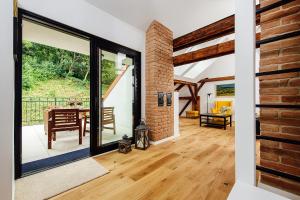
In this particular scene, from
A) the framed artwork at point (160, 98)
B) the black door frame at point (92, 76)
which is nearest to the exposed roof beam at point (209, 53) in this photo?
the framed artwork at point (160, 98)

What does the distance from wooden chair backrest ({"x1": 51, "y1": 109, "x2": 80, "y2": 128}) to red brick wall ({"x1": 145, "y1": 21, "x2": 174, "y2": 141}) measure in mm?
1532

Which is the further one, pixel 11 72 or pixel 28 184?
pixel 28 184

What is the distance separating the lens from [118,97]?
12.1 ft

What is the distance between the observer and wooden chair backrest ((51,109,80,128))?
2830mm

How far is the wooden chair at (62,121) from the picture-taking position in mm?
2812

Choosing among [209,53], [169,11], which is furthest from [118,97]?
[209,53]

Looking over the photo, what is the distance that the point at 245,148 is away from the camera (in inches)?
33.3

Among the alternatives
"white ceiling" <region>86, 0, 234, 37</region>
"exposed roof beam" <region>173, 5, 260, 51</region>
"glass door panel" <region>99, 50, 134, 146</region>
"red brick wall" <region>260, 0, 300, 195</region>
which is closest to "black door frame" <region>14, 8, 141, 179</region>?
"glass door panel" <region>99, 50, 134, 146</region>

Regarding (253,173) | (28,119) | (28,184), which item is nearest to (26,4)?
(28,184)

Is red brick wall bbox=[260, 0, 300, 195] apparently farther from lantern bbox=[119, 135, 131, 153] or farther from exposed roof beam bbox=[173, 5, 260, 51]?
lantern bbox=[119, 135, 131, 153]

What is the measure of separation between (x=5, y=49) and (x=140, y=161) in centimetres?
210

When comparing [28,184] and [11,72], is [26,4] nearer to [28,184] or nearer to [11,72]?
[11,72]

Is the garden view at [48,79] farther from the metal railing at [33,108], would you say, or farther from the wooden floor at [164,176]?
the wooden floor at [164,176]

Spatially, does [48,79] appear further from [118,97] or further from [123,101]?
[123,101]
